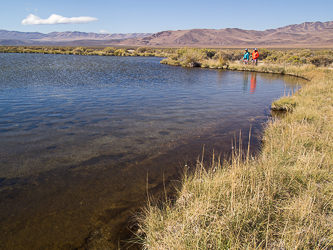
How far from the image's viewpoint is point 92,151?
5762 mm

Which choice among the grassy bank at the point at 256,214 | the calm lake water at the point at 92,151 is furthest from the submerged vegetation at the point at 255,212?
the calm lake water at the point at 92,151

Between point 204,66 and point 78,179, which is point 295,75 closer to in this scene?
point 204,66

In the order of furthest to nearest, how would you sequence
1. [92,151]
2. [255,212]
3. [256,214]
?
[92,151], [255,212], [256,214]

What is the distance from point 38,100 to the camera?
1042cm

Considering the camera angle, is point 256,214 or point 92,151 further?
point 92,151

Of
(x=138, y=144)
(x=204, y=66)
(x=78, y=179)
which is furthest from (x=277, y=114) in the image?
(x=204, y=66)

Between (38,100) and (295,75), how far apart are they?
22532mm

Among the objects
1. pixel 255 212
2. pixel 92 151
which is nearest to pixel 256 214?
pixel 255 212

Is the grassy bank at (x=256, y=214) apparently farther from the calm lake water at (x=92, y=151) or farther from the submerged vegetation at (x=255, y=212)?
the calm lake water at (x=92, y=151)

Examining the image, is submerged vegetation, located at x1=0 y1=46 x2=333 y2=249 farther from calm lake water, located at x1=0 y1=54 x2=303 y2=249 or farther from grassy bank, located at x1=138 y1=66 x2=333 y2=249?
calm lake water, located at x1=0 y1=54 x2=303 y2=249

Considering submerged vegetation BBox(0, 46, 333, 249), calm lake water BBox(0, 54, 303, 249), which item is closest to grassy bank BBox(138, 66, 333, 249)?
submerged vegetation BBox(0, 46, 333, 249)

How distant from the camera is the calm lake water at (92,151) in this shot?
11.4ft

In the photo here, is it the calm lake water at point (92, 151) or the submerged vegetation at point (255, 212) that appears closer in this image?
the submerged vegetation at point (255, 212)

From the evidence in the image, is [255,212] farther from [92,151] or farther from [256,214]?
[92,151]
